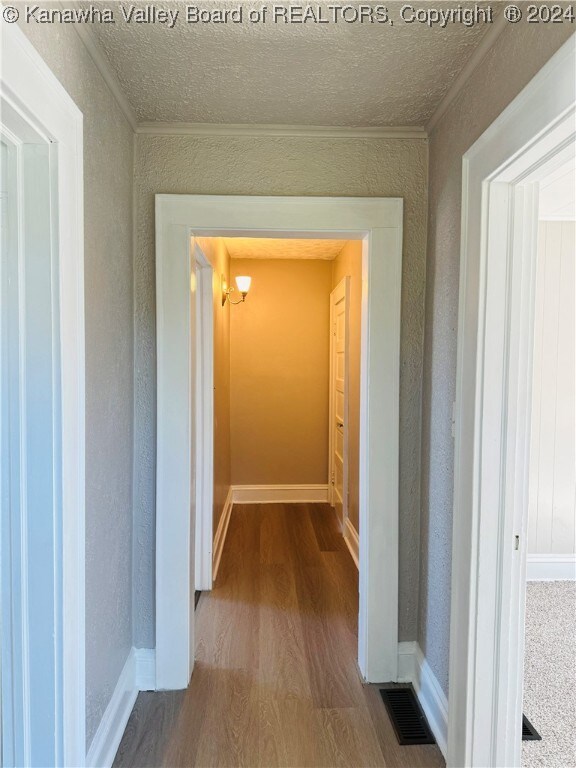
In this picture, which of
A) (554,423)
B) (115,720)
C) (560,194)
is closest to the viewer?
(115,720)

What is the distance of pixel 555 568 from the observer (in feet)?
10.4

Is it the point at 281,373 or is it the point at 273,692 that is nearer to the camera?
the point at 273,692

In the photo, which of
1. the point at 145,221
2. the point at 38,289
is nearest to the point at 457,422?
the point at 38,289

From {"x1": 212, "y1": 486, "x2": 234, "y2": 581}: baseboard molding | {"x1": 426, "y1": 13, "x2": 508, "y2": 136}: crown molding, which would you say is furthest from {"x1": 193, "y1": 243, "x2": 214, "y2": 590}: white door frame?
{"x1": 426, "y1": 13, "x2": 508, "y2": 136}: crown molding

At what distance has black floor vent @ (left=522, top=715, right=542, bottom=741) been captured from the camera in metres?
1.80

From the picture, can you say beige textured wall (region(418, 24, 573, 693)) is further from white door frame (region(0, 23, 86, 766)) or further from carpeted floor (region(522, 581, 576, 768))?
white door frame (region(0, 23, 86, 766))

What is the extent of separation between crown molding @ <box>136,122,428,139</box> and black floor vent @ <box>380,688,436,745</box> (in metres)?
2.41

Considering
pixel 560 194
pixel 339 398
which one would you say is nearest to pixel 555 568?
pixel 339 398

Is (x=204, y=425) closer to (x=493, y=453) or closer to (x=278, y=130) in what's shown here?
(x=278, y=130)

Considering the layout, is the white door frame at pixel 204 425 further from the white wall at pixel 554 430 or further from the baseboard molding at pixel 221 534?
the white wall at pixel 554 430

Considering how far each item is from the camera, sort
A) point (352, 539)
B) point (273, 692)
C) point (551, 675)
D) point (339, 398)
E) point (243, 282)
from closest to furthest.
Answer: point (273, 692) → point (551, 675) → point (352, 539) → point (243, 282) → point (339, 398)

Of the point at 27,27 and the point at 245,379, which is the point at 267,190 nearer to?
the point at 27,27

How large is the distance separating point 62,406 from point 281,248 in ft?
10.8

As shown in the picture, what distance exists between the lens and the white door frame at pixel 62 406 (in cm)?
119
